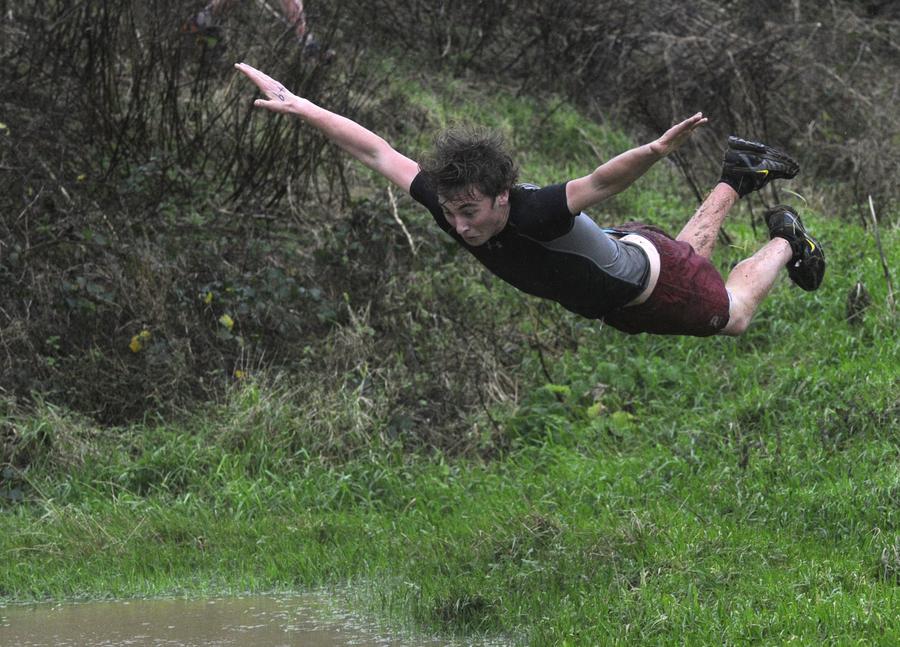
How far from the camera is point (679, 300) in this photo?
6.11 meters

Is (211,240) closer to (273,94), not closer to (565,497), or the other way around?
(565,497)

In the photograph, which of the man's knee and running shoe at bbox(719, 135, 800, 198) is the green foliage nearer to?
the man's knee

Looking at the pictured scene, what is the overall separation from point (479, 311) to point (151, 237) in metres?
2.60

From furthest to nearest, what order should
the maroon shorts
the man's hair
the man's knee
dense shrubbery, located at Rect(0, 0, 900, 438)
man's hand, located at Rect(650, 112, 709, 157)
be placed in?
dense shrubbery, located at Rect(0, 0, 900, 438) < the man's knee < the maroon shorts < the man's hair < man's hand, located at Rect(650, 112, 709, 157)

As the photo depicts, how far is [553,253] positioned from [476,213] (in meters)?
0.42

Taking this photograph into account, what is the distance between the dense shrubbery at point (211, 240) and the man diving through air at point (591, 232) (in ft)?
9.88

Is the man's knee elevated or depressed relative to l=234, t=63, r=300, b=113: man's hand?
depressed

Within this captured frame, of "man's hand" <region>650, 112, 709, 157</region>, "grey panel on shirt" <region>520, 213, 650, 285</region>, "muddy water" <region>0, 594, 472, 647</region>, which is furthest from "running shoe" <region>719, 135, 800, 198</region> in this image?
"muddy water" <region>0, 594, 472, 647</region>

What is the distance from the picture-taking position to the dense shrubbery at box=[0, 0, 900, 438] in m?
9.06

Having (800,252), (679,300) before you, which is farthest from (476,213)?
(800,252)

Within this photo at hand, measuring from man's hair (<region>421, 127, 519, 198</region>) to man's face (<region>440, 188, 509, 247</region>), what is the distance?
0.08 feet

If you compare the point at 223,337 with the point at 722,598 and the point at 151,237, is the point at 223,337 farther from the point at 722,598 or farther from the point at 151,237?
the point at 722,598

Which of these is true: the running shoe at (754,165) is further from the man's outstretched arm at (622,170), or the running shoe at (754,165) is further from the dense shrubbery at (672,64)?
the dense shrubbery at (672,64)

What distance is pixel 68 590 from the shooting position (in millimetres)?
6898
